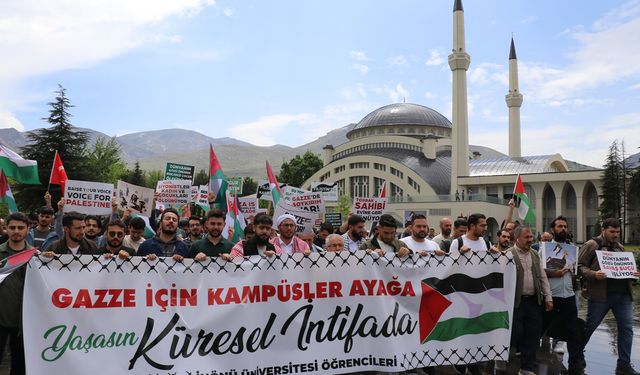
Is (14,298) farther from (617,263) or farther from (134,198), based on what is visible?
(617,263)

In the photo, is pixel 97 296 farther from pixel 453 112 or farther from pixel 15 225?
pixel 453 112

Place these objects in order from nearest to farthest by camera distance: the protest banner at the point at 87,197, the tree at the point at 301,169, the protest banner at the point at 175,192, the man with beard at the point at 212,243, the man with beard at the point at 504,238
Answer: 1. the man with beard at the point at 212,243
2. the man with beard at the point at 504,238
3. the protest banner at the point at 87,197
4. the protest banner at the point at 175,192
5. the tree at the point at 301,169

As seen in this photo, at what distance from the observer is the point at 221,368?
5250 millimetres

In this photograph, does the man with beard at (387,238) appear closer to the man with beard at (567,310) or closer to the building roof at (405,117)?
the man with beard at (567,310)

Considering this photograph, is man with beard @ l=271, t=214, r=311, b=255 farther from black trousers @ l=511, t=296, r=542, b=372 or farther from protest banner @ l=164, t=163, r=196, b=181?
protest banner @ l=164, t=163, r=196, b=181

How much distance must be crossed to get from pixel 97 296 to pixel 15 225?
1244mm

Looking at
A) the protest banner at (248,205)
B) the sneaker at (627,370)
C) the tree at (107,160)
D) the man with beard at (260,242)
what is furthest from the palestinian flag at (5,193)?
the tree at (107,160)

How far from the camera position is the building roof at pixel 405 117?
8349cm

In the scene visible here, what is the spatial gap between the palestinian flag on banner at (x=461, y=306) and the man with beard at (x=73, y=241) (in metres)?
3.74

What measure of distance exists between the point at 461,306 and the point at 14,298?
4.64m

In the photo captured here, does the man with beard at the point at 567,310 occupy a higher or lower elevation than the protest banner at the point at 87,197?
lower

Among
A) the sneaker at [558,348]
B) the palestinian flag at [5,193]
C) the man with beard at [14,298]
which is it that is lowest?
the sneaker at [558,348]

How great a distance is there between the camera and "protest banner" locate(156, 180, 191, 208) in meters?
13.2

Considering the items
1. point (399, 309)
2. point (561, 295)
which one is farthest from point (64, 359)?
point (561, 295)
